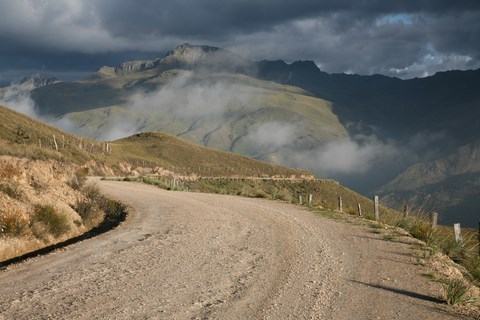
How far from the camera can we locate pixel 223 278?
415 inches

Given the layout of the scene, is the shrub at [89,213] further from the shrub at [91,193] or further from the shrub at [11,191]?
the shrub at [11,191]

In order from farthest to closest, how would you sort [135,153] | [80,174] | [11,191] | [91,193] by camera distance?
[135,153] < [80,174] < [91,193] < [11,191]

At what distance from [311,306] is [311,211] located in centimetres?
1494

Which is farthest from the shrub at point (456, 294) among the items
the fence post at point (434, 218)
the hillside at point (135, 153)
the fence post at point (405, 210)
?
the hillside at point (135, 153)

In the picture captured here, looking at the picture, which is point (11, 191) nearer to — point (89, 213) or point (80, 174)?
point (89, 213)

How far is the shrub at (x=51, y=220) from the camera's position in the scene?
649 inches

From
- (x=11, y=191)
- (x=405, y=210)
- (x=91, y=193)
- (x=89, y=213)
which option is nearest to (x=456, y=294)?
(x=405, y=210)

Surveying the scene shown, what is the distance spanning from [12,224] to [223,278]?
26.9ft

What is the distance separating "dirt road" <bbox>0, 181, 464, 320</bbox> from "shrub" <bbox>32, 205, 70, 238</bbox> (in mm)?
2320

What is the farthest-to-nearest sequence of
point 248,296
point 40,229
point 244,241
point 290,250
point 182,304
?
point 40,229 < point 244,241 < point 290,250 < point 248,296 < point 182,304

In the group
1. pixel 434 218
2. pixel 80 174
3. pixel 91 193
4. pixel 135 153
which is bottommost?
pixel 434 218

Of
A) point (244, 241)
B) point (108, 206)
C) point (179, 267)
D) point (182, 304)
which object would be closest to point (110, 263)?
point (179, 267)

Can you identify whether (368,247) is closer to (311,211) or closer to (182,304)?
(182,304)

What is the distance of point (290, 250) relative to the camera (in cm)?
1349
